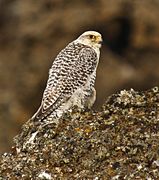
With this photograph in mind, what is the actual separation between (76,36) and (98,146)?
20798 millimetres

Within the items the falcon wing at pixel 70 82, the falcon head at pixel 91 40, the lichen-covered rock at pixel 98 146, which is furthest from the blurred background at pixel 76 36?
the lichen-covered rock at pixel 98 146

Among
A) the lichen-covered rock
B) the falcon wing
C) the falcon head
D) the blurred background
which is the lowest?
the lichen-covered rock

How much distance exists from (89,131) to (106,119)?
8.1 inches

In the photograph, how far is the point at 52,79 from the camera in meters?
10.4

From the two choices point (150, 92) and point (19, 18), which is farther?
point (19, 18)

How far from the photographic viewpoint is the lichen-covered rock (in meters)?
6.32

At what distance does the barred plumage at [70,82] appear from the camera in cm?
1006

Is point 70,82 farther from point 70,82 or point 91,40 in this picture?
point 91,40

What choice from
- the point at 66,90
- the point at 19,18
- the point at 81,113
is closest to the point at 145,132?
the point at 81,113

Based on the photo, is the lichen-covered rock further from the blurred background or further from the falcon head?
the blurred background

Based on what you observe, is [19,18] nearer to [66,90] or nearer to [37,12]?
Answer: [37,12]

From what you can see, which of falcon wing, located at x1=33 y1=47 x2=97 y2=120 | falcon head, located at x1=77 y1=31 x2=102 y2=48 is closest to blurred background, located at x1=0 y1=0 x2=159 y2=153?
falcon head, located at x1=77 y1=31 x2=102 y2=48

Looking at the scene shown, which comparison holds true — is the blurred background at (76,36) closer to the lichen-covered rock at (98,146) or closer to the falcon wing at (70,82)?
the falcon wing at (70,82)

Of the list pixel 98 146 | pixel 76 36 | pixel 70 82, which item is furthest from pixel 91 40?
pixel 76 36
